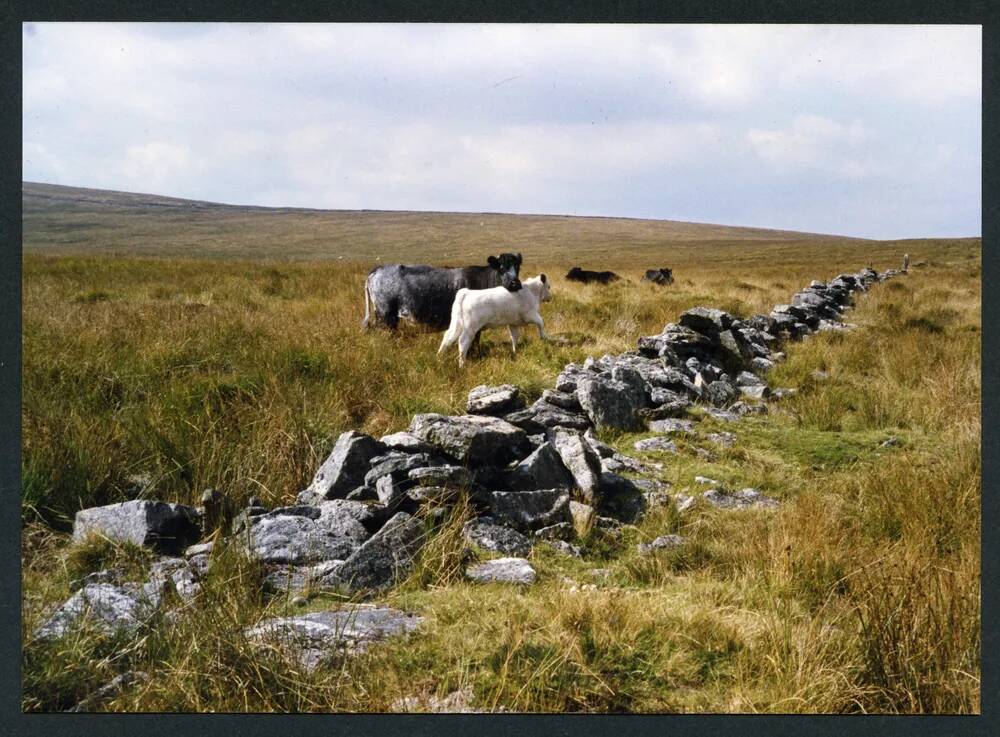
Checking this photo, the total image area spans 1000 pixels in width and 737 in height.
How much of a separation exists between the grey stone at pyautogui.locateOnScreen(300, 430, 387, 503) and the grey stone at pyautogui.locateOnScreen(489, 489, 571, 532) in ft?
3.01

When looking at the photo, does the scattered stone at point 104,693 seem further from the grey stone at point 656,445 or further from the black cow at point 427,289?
the black cow at point 427,289

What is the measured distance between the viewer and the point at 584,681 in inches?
125

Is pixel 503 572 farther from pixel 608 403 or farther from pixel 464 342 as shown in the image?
pixel 464 342

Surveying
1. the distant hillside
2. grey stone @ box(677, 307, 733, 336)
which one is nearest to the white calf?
grey stone @ box(677, 307, 733, 336)

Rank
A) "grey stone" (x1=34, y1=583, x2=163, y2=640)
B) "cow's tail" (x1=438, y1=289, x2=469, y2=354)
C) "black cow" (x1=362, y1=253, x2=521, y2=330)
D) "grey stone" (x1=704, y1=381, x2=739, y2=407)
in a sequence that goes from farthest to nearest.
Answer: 1. "black cow" (x1=362, y1=253, x2=521, y2=330)
2. "cow's tail" (x1=438, y1=289, x2=469, y2=354)
3. "grey stone" (x1=704, y1=381, x2=739, y2=407)
4. "grey stone" (x1=34, y1=583, x2=163, y2=640)

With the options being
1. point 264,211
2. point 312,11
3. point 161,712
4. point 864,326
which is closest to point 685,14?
point 312,11

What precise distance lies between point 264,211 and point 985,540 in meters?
123

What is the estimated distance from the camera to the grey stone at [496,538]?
14.8 ft

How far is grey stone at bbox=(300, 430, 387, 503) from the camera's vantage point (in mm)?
4953

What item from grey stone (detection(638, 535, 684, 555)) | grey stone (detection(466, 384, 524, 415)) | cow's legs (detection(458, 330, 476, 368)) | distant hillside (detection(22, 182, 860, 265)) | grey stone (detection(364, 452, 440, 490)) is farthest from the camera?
distant hillside (detection(22, 182, 860, 265))

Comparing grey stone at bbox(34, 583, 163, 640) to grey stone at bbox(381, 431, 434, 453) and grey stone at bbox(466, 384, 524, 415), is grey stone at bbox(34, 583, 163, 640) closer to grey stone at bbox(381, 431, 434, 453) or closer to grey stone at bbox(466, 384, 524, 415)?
grey stone at bbox(381, 431, 434, 453)

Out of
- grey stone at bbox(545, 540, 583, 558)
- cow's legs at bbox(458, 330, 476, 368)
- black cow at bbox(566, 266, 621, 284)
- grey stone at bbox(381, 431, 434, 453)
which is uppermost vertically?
black cow at bbox(566, 266, 621, 284)

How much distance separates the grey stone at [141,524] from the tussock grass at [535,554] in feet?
0.40

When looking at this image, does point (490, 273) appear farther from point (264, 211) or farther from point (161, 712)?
point (264, 211)
